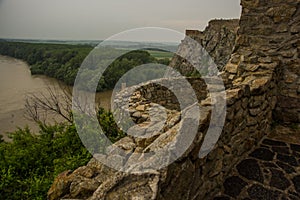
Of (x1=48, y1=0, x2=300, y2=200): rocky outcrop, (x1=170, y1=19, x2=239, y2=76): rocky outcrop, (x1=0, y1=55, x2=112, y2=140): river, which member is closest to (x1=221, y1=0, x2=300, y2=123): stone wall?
(x1=48, y1=0, x2=300, y2=200): rocky outcrop

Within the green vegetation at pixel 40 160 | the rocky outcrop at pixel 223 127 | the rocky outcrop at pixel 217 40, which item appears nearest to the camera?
the rocky outcrop at pixel 223 127

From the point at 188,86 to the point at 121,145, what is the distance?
11.7 feet

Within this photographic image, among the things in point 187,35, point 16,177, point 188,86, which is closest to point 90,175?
point 16,177

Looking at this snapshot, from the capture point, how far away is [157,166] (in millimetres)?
1178

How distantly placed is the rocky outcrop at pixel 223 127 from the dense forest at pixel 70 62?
1253 cm

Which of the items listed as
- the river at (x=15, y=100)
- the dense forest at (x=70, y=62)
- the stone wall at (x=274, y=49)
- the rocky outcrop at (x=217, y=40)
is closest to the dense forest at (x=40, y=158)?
the stone wall at (x=274, y=49)

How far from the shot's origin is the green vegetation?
10.4 ft

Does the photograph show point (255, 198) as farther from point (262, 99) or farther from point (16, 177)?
point (16, 177)

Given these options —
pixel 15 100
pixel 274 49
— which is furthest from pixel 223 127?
pixel 15 100

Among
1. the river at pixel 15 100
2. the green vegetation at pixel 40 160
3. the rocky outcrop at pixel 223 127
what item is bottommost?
the river at pixel 15 100

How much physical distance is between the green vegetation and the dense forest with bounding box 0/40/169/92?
1019cm

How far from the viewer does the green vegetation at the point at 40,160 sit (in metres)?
3.16

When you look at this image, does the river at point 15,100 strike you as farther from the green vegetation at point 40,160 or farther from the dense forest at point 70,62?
the green vegetation at point 40,160

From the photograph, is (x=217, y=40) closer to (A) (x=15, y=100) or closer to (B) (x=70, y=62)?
(A) (x=15, y=100)
